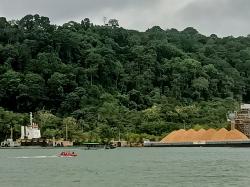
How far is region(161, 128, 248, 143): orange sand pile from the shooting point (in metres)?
148

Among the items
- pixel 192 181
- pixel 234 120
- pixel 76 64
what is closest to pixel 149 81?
pixel 76 64

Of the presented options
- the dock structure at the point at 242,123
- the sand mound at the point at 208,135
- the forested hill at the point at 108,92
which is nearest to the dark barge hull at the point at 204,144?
the sand mound at the point at 208,135

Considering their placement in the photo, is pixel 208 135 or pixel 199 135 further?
pixel 208 135

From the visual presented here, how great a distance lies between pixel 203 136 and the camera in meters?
150

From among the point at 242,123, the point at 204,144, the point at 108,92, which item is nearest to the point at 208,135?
the point at 204,144

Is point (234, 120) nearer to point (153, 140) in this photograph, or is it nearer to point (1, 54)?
point (153, 140)

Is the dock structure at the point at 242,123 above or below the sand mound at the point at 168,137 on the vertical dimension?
above

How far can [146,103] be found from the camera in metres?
182

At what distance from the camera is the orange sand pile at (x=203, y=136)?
14825 cm

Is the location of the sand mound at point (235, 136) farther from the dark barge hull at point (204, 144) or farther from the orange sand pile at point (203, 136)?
the dark barge hull at point (204, 144)

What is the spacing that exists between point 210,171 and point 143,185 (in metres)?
15.0

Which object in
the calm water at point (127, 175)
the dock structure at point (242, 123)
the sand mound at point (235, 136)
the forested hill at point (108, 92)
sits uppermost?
the forested hill at point (108, 92)

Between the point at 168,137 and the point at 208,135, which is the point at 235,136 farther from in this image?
the point at 168,137

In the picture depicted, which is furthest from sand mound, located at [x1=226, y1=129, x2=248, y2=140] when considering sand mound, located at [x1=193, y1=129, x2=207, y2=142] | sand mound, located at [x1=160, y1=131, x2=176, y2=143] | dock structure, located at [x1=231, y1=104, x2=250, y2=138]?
sand mound, located at [x1=160, y1=131, x2=176, y2=143]
